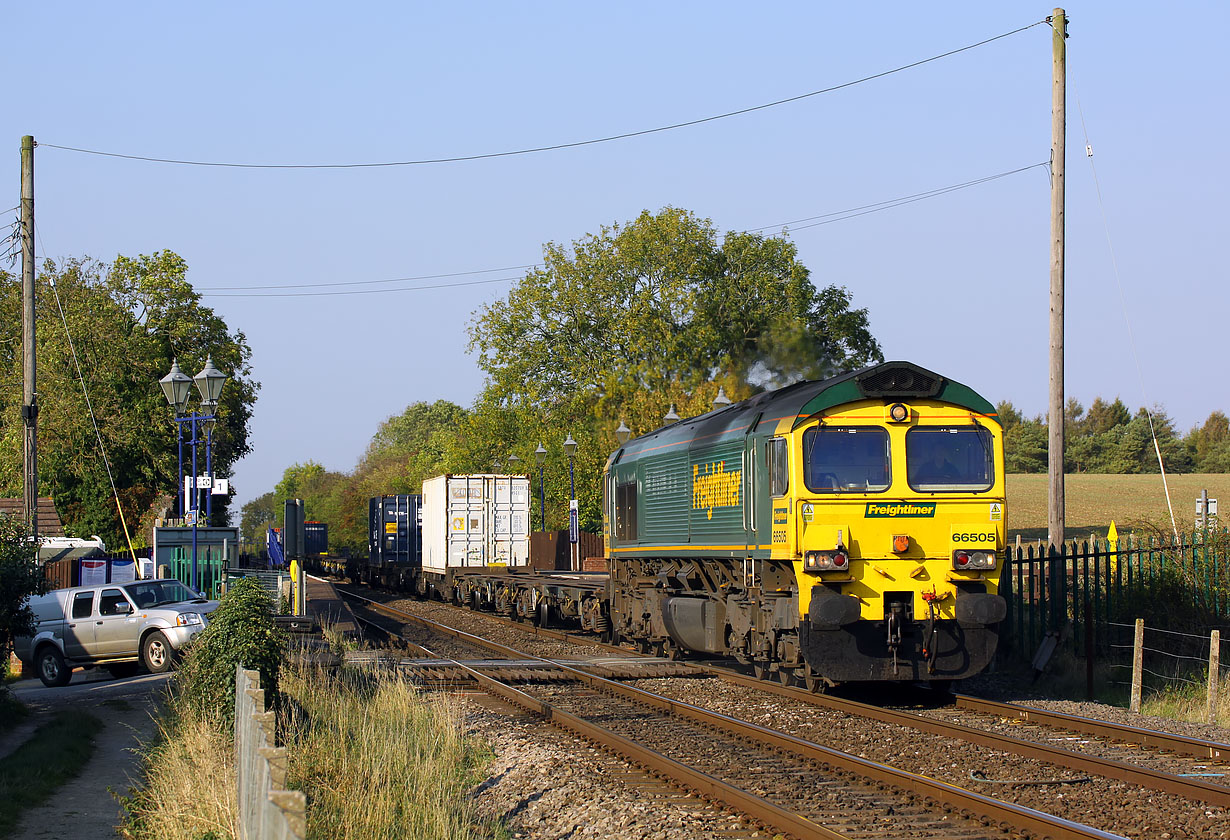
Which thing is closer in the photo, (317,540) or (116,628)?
(116,628)

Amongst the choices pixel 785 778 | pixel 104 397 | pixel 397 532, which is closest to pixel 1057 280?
pixel 785 778

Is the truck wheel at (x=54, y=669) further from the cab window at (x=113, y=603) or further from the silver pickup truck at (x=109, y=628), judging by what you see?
the cab window at (x=113, y=603)

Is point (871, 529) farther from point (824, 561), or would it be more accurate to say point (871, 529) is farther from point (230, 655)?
point (230, 655)

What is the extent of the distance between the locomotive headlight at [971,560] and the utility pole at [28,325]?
659 inches

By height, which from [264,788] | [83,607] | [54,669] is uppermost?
[264,788]

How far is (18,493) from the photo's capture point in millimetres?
47594

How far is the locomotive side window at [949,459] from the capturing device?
14172 millimetres

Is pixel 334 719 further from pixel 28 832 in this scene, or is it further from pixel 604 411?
pixel 604 411

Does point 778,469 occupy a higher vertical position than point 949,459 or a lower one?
lower

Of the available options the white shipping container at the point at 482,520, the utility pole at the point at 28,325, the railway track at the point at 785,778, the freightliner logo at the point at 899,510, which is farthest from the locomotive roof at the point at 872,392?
the white shipping container at the point at 482,520

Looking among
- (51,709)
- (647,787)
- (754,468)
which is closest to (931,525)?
(754,468)

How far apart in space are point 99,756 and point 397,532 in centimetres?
3178

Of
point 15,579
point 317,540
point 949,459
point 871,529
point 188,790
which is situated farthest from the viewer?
point 317,540

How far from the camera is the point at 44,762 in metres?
11.6
